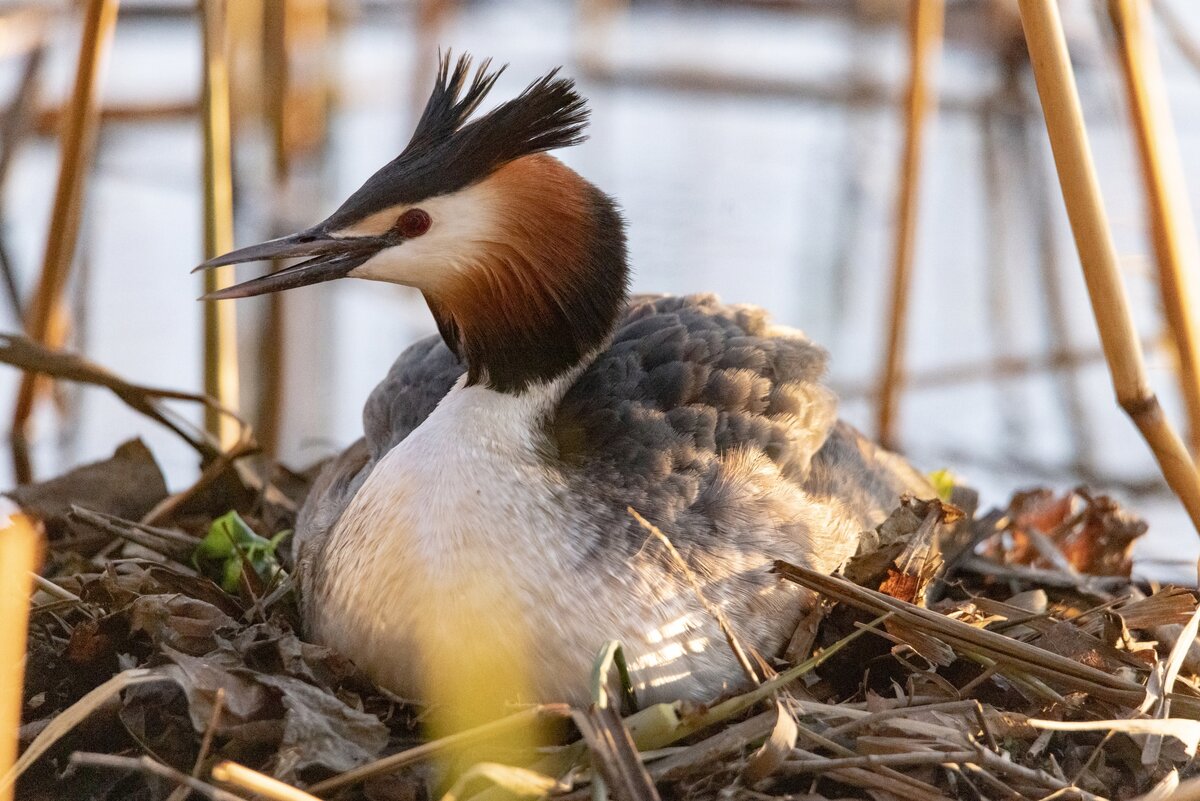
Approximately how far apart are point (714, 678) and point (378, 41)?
25.1 ft

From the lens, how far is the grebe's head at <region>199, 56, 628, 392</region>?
9.20 ft

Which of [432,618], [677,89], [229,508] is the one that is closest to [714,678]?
[432,618]

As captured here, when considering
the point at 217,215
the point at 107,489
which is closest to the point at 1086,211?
the point at 217,215

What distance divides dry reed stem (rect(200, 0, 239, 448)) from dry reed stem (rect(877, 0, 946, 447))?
7.08 ft

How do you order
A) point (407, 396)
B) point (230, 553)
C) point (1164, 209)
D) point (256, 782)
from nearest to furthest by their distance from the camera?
point (256, 782) < point (1164, 209) < point (230, 553) < point (407, 396)

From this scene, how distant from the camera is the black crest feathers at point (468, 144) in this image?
2797 mm

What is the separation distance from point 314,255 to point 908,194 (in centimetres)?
245

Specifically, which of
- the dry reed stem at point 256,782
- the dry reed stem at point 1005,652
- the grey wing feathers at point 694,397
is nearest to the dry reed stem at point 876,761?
the dry reed stem at point 1005,652

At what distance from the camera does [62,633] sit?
9.18 ft

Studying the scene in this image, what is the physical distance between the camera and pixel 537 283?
114 inches

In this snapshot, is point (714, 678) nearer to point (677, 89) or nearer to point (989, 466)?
point (989, 466)

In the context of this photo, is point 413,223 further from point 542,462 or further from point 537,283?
point 542,462

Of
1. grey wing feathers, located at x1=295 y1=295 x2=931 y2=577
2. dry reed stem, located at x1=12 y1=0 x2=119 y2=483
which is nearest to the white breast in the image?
grey wing feathers, located at x1=295 y1=295 x2=931 y2=577

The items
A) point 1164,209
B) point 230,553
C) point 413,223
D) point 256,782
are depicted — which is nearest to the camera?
point 256,782
